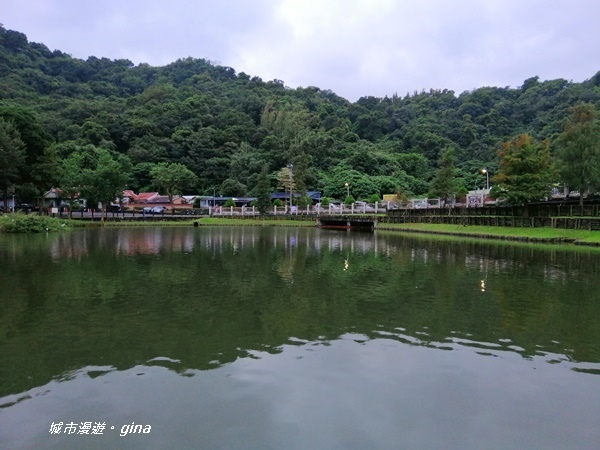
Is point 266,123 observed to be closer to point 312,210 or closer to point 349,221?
point 312,210

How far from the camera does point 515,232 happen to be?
34469mm

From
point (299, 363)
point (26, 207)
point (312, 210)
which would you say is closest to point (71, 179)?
point (26, 207)

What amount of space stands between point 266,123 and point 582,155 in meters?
85.4

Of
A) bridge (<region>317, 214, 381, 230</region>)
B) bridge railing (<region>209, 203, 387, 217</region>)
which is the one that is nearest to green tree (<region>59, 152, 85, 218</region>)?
bridge railing (<region>209, 203, 387, 217</region>)

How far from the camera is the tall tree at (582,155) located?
1414 inches

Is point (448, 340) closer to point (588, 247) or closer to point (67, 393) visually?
point (67, 393)

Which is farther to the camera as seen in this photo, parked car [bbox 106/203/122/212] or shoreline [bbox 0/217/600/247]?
parked car [bbox 106/203/122/212]

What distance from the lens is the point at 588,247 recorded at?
26.8 meters

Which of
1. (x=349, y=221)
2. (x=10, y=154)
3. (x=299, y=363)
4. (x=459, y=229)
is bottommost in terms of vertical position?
(x=299, y=363)

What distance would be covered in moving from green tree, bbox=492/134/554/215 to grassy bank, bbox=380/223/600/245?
2810 mm

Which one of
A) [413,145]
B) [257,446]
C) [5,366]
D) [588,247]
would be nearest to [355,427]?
[257,446]

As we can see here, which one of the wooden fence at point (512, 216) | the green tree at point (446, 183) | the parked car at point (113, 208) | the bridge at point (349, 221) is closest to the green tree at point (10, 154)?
the parked car at point (113, 208)

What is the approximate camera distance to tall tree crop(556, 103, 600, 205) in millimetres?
35906

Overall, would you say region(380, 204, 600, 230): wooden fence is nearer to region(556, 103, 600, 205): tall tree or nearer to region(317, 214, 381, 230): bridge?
region(317, 214, 381, 230): bridge
